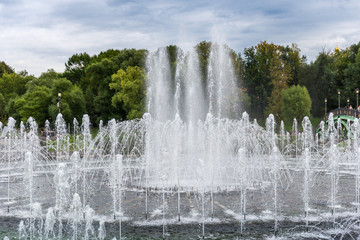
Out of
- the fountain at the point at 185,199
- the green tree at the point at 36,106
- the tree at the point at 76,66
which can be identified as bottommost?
the fountain at the point at 185,199

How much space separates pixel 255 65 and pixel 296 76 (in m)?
Answer: 10.1

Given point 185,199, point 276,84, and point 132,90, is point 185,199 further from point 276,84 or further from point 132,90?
point 276,84

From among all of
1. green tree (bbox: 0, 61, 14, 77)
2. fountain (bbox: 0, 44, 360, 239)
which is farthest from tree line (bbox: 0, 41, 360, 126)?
fountain (bbox: 0, 44, 360, 239)

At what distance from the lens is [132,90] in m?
45.8

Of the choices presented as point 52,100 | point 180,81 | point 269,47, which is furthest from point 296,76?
point 52,100

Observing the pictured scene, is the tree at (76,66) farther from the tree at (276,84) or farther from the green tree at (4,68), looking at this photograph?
the tree at (276,84)

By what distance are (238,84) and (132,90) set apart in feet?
55.2

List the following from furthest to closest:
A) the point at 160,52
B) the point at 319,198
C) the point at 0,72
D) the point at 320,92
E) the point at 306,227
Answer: the point at 0,72 < the point at 320,92 < the point at 160,52 < the point at 319,198 < the point at 306,227

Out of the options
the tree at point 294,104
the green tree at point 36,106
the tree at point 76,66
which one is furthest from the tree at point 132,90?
the tree at point 76,66

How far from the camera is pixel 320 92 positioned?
6444cm

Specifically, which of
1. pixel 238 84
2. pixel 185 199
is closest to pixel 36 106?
pixel 238 84

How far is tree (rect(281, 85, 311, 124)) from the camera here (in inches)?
2105

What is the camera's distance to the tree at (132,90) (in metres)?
44.8

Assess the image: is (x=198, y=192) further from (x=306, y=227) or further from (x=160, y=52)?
(x=160, y=52)
